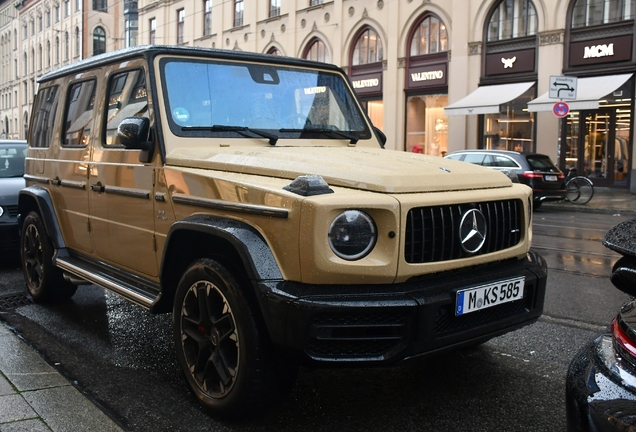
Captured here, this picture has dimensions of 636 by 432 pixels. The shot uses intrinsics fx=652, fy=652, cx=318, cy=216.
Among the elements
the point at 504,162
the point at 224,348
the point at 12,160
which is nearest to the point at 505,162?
the point at 504,162

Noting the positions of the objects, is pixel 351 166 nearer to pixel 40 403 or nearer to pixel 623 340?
pixel 623 340

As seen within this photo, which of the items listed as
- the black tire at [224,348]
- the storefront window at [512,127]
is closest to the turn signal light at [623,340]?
the black tire at [224,348]

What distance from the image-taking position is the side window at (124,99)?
13.8 ft

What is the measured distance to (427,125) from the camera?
27.2 metres

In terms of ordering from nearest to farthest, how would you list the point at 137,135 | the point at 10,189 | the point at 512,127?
the point at 137,135
the point at 10,189
the point at 512,127

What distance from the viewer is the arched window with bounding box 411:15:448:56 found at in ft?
84.8

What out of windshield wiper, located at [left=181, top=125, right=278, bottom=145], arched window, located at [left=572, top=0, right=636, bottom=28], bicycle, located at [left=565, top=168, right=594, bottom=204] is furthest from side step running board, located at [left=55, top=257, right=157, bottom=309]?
arched window, located at [left=572, top=0, right=636, bottom=28]

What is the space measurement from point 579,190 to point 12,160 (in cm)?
1485

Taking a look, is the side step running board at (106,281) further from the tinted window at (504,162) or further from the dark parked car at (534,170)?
the tinted window at (504,162)

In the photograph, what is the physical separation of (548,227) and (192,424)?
11.1 metres

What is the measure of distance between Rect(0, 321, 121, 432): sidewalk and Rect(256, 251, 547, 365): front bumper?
3.53 ft

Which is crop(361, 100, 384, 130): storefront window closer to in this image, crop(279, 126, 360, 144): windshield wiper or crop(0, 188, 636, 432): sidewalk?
crop(279, 126, 360, 144): windshield wiper

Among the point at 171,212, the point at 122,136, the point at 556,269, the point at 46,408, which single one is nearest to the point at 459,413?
the point at 171,212

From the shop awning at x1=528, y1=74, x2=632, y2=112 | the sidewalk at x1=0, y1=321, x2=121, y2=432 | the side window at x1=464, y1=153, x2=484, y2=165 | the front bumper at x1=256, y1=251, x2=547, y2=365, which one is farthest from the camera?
the shop awning at x1=528, y1=74, x2=632, y2=112
